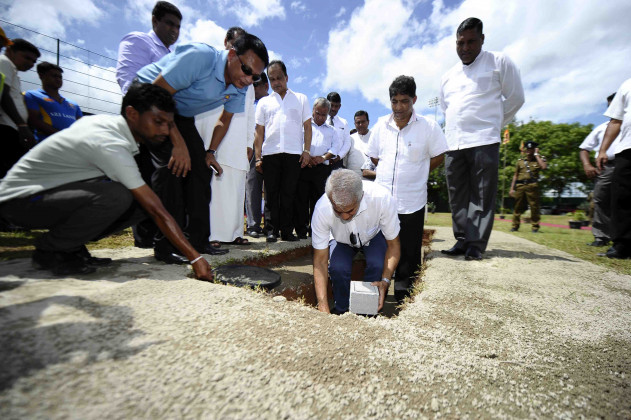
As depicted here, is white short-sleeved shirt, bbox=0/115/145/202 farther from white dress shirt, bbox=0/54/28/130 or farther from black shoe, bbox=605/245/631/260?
black shoe, bbox=605/245/631/260

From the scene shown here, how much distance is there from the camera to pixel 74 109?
4262mm

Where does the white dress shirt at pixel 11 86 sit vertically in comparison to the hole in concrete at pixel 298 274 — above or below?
above

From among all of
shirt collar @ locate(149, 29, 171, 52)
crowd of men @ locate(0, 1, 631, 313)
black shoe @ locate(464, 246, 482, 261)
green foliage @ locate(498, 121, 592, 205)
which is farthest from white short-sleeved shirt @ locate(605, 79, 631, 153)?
green foliage @ locate(498, 121, 592, 205)

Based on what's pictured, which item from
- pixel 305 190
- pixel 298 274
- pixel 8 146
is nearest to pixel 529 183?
pixel 305 190

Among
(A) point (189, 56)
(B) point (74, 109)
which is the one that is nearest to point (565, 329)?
(A) point (189, 56)

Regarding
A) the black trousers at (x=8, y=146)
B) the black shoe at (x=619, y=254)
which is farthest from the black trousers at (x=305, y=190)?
the black shoe at (x=619, y=254)

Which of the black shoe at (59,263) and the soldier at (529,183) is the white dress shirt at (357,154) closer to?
the soldier at (529,183)

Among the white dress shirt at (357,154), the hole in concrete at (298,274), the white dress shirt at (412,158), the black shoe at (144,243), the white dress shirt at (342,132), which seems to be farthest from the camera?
the white dress shirt at (357,154)

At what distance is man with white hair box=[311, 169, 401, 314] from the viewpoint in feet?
7.61

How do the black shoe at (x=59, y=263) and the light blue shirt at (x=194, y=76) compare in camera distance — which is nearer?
the black shoe at (x=59, y=263)

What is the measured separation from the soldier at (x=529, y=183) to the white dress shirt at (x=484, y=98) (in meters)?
4.62

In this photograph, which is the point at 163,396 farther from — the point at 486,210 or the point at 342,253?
the point at 486,210

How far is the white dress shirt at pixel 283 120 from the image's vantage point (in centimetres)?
384

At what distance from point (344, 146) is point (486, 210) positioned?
101 inches
